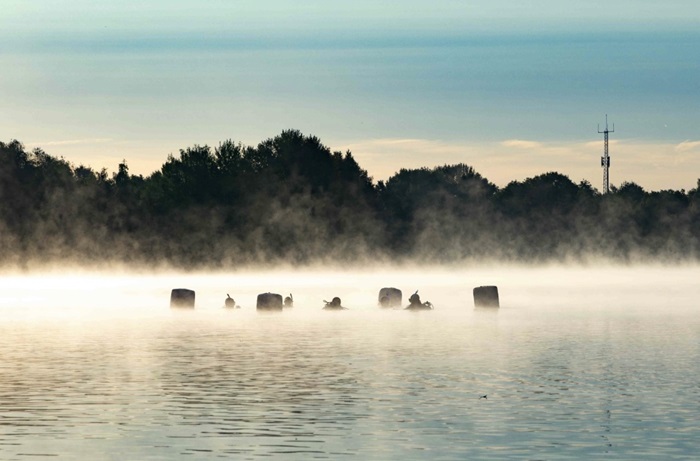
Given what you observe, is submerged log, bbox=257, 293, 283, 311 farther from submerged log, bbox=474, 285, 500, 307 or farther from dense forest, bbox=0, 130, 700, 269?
dense forest, bbox=0, 130, 700, 269

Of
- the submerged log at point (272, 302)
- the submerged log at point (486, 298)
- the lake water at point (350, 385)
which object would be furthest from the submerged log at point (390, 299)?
the submerged log at point (272, 302)

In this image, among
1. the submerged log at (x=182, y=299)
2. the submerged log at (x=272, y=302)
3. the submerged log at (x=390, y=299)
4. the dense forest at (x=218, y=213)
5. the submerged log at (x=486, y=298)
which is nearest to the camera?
the submerged log at (x=272, y=302)

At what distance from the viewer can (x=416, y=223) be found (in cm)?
18988

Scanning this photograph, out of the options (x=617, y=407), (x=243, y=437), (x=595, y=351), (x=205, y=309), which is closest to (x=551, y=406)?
(x=617, y=407)

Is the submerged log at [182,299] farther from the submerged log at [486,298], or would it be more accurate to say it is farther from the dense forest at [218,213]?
the dense forest at [218,213]

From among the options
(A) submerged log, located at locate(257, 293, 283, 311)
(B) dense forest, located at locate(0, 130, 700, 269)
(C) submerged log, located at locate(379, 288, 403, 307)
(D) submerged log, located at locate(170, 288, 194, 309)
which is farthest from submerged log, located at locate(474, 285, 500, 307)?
(B) dense forest, located at locate(0, 130, 700, 269)

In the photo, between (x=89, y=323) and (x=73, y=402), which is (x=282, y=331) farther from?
(x=73, y=402)

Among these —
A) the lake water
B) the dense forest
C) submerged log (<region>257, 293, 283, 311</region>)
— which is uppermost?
the dense forest

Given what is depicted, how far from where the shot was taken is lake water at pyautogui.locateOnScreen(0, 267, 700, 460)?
27000 mm

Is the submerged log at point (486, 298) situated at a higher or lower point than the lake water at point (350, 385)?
higher

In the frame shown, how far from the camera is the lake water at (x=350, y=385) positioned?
2700 cm

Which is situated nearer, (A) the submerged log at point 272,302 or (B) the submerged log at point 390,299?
(A) the submerged log at point 272,302

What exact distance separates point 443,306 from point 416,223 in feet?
340

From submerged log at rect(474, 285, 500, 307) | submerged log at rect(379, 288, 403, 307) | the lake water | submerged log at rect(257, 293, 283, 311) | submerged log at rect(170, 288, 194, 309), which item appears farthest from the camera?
submerged log at rect(379, 288, 403, 307)
